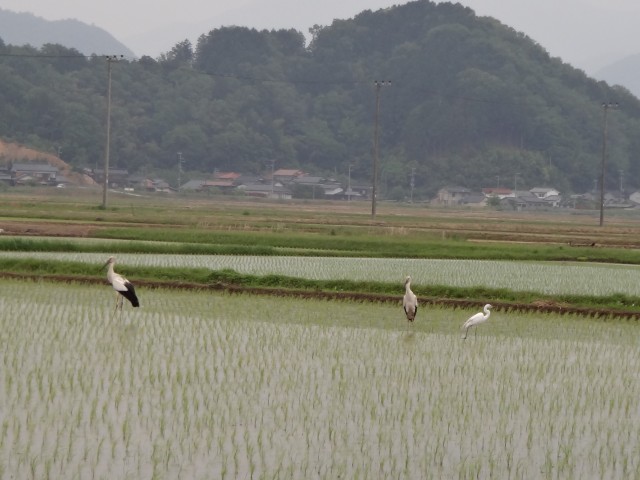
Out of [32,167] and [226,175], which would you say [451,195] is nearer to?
[226,175]

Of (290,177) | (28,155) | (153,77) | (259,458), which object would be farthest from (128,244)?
(153,77)

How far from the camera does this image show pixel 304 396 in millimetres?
8312

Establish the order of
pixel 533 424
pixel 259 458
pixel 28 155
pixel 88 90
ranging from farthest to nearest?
pixel 88 90 → pixel 28 155 → pixel 533 424 → pixel 259 458

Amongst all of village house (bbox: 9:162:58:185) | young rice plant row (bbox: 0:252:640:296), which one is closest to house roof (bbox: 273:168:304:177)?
village house (bbox: 9:162:58:185)

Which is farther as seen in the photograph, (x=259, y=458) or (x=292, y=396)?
(x=292, y=396)

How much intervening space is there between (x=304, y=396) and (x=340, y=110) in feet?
304

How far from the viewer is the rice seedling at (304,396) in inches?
258

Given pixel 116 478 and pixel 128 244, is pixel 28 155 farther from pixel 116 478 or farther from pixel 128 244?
pixel 116 478

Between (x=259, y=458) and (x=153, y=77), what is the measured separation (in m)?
92.1

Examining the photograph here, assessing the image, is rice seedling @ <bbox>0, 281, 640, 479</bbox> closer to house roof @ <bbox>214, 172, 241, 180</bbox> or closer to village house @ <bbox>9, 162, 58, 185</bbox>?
village house @ <bbox>9, 162, 58, 185</bbox>

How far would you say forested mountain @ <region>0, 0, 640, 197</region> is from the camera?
8706 centimetres

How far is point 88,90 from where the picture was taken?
87.5 meters

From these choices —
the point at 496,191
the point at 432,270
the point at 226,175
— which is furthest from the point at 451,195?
the point at 432,270

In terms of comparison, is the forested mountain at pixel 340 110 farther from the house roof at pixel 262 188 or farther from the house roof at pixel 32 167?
the house roof at pixel 262 188
